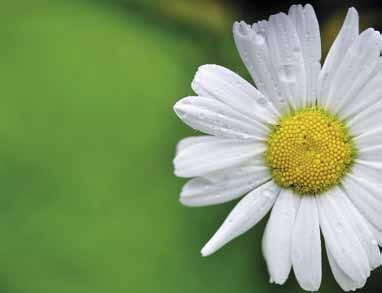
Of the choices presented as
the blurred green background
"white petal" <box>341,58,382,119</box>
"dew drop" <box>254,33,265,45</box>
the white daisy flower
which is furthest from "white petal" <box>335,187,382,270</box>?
the blurred green background

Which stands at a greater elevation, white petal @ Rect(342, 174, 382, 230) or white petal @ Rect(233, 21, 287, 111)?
white petal @ Rect(233, 21, 287, 111)

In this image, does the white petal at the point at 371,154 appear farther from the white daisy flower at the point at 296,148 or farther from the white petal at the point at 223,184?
the white petal at the point at 223,184

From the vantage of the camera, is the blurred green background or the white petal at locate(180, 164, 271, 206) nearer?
the white petal at locate(180, 164, 271, 206)

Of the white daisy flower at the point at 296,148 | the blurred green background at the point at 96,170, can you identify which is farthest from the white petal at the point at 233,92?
the blurred green background at the point at 96,170

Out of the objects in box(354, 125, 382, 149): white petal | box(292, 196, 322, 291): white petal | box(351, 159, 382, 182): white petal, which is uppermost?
box(354, 125, 382, 149): white petal

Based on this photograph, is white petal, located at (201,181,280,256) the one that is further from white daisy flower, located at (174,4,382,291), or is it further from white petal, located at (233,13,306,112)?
→ white petal, located at (233,13,306,112)

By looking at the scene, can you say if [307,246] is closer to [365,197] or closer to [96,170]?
[365,197]

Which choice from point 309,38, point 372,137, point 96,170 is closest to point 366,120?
point 372,137
